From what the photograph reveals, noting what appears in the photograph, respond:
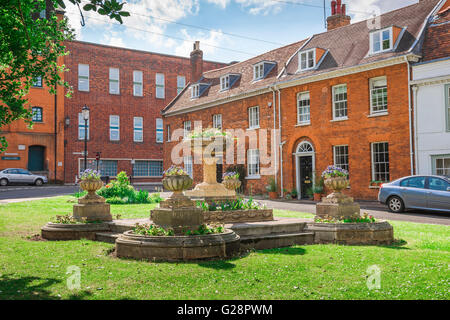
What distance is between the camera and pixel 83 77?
40375 mm

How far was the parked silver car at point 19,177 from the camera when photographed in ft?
109

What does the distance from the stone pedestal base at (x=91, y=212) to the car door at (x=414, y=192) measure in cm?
1127

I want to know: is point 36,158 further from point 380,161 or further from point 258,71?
point 380,161

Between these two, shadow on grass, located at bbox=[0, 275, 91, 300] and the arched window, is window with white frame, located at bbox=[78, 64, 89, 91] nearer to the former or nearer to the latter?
the arched window

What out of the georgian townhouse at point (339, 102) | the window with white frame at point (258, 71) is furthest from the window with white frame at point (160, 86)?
the window with white frame at point (258, 71)

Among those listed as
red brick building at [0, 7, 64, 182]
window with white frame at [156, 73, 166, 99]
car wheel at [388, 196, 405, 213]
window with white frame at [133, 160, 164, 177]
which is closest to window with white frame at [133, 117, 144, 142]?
window with white frame at [133, 160, 164, 177]

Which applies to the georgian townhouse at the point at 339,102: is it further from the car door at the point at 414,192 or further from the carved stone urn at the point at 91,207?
the carved stone urn at the point at 91,207

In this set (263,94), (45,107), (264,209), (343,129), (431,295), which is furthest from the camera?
(45,107)

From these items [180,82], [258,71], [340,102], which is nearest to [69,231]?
[340,102]

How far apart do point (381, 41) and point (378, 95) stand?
8.93ft
